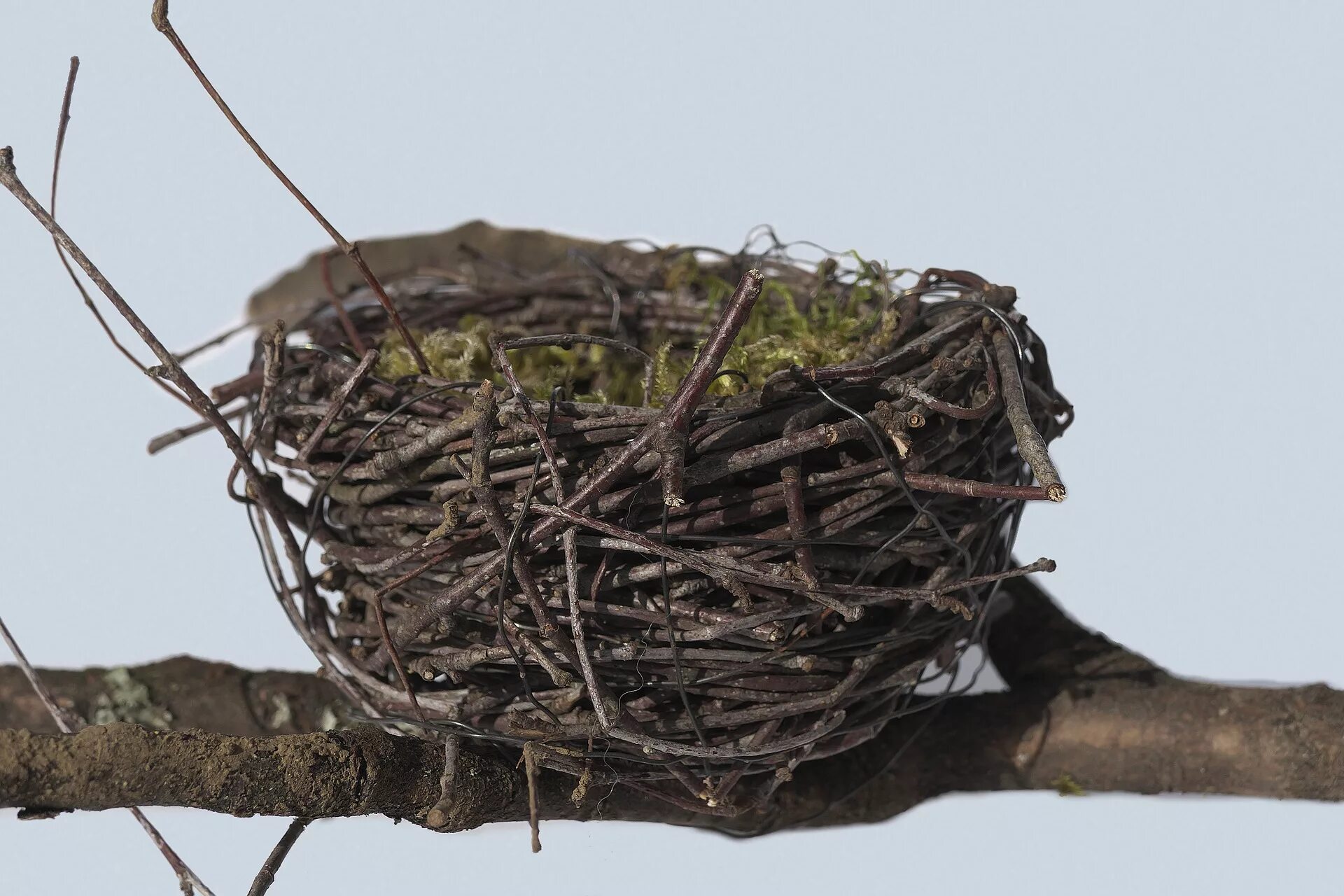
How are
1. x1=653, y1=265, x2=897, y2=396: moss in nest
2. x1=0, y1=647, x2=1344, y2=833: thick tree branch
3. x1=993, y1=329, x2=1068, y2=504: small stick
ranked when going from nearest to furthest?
x1=993, y1=329, x2=1068, y2=504: small stick, x1=653, y1=265, x2=897, y2=396: moss in nest, x1=0, y1=647, x2=1344, y2=833: thick tree branch

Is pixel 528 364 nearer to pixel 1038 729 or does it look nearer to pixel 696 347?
pixel 696 347

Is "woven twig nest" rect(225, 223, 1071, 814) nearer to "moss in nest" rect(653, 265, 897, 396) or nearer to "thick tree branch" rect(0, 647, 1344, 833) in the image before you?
"moss in nest" rect(653, 265, 897, 396)

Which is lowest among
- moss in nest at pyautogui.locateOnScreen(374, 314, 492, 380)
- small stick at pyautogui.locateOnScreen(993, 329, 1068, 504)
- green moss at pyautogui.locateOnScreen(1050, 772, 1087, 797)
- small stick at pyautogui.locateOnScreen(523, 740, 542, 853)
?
green moss at pyautogui.locateOnScreen(1050, 772, 1087, 797)

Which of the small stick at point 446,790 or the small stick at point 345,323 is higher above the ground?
the small stick at point 345,323

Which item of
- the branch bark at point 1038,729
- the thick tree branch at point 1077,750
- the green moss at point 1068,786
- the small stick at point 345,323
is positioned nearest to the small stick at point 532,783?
the thick tree branch at point 1077,750

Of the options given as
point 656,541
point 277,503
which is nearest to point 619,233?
point 277,503

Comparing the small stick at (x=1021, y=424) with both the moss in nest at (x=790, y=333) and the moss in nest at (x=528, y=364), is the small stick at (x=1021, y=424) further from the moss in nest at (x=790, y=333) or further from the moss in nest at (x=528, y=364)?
the moss in nest at (x=528, y=364)

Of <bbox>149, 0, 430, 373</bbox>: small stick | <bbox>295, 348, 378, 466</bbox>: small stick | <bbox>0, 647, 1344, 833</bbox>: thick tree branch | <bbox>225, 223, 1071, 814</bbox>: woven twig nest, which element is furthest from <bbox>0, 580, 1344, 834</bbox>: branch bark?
<bbox>149, 0, 430, 373</bbox>: small stick
